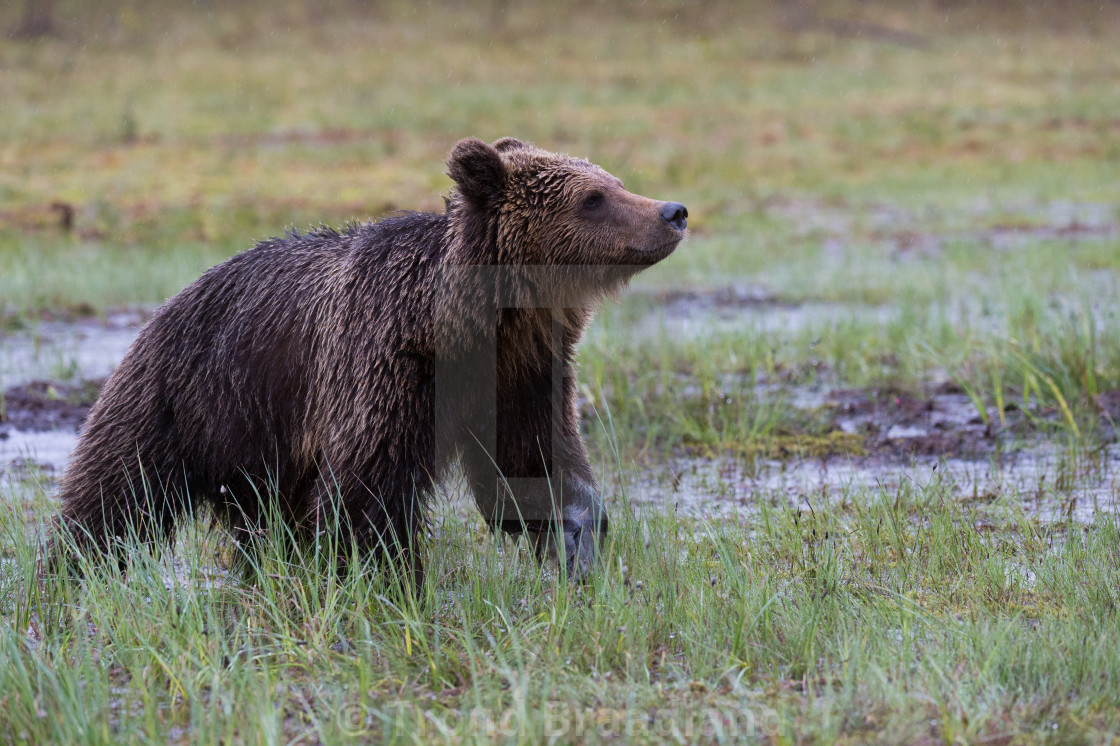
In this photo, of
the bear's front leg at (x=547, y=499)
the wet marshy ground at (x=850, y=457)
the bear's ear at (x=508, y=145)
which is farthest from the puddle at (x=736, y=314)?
the bear's front leg at (x=547, y=499)

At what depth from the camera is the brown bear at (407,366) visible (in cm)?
475

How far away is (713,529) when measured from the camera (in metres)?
4.93

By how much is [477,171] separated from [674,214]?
2.54 ft

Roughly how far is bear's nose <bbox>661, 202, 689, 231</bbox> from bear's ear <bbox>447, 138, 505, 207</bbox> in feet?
2.12

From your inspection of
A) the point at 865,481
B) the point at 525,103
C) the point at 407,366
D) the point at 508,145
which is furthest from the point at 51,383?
the point at 525,103

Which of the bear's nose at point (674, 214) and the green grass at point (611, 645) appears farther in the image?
the bear's nose at point (674, 214)

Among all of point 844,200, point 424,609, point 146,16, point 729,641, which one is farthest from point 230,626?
point 146,16

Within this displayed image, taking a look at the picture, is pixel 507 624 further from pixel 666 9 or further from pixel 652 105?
pixel 666 9

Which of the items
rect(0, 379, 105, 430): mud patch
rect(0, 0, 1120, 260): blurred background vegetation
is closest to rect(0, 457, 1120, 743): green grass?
rect(0, 379, 105, 430): mud patch

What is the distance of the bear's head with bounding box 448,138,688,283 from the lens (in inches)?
192

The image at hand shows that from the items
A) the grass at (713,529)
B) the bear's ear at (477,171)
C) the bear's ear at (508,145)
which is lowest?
the grass at (713,529)

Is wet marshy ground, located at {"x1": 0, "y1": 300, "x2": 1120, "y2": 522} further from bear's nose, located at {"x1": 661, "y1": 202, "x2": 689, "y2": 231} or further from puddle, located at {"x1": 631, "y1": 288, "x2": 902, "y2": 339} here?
puddle, located at {"x1": 631, "y1": 288, "x2": 902, "y2": 339}

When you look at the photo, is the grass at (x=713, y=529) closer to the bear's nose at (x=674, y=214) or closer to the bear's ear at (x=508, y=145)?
the bear's nose at (x=674, y=214)

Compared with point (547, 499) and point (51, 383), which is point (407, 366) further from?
point (51, 383)
